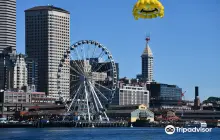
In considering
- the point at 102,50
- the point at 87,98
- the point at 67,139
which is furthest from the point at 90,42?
the point at 67,139

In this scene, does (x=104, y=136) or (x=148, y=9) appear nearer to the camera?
(x=148, y=9)

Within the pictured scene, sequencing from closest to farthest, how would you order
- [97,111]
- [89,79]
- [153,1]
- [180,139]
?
[153,1] < [180,139] < [89,79] < [97,111]

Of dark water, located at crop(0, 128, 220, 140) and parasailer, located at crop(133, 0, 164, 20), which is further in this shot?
dark water, located at crop(0, 128, 220, 140)

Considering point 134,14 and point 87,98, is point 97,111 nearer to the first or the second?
point 87,98

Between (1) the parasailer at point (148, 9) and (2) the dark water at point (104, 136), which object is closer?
(1) the parasailer at point (148, 9)

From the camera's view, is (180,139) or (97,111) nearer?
(180,139)

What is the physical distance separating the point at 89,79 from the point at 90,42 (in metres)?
10.5

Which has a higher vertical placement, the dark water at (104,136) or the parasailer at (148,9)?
the parasailer at (148,9)

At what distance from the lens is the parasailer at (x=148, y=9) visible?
65938mm

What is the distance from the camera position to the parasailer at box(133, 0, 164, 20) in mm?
65938

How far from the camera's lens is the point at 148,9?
67.4 m

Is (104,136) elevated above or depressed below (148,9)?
below

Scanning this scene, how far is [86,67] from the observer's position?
7032 inches

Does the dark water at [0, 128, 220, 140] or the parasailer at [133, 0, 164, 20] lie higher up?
the parasailer at [133, 0, 164, 20]
